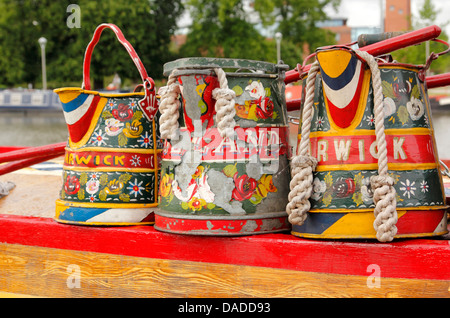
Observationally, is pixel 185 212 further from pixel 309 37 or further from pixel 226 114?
pixel 309 37

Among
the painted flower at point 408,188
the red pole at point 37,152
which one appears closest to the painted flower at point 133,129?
the red pole at point 37,152

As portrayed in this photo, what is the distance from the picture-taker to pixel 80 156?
206 cm

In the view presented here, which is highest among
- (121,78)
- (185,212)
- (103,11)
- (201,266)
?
(103,11)

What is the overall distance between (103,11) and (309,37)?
572 inches

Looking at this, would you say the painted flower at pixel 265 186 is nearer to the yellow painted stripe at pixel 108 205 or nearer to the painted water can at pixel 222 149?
the painted water can at pixel 222 149

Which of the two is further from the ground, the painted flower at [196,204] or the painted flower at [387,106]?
the painted flower at [387,106]

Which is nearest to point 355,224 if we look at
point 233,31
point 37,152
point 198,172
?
point 198,172

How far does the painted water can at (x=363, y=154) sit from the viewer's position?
5.31 ft

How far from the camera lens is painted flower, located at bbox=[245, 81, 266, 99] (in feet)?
5.86

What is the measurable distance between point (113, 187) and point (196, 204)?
40 centimetres

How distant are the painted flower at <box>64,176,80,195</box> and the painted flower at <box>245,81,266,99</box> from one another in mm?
718

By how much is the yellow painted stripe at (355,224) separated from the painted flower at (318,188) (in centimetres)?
9
